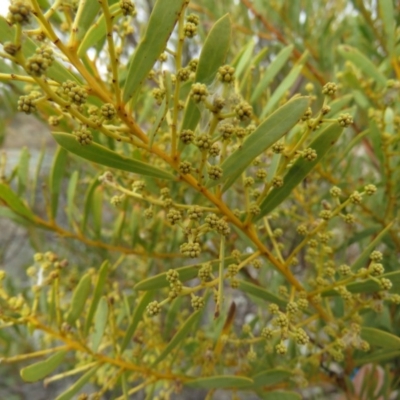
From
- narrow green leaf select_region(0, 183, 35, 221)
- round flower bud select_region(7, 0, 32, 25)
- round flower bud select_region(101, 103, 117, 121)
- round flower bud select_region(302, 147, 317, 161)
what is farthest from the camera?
narrow green leaf select_region(0, 183, 35, 221)

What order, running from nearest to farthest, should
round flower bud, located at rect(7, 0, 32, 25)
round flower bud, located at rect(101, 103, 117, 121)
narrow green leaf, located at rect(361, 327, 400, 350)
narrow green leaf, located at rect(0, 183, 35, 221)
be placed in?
round flower bud, located at rect(7, 0, 32, 25) → round flower bud, located at rect(101, 103, 117, 121) → narrow green leaf, located at rect(361, 327, 400, 350) → narrow green leaf, located at rect(0, 183, 35, 221)

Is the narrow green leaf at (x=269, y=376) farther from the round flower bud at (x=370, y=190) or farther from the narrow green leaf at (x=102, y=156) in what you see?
the narrow green leaf at (x=102, y=156)

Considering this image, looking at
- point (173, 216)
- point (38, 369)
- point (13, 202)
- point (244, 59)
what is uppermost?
point (244, 59)

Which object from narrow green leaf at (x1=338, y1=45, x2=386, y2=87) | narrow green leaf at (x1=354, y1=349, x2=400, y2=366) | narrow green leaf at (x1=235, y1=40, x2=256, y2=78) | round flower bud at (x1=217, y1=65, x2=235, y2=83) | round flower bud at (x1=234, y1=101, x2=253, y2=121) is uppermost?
narrow green leaf at (x1=338, y1=45, x2=386, y2=87)

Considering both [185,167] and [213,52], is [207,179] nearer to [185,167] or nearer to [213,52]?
[185,167]

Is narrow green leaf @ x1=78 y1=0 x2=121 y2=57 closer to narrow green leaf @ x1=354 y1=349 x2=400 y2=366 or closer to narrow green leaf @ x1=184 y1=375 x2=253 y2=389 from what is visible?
narrow green leaf @ x1=184 y1=375 x2=253 y2=389

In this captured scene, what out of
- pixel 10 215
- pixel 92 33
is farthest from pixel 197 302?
pixel 10 215

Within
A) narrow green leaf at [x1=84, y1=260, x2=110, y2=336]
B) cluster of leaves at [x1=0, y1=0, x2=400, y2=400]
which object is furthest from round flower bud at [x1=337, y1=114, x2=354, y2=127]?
narrow green leaf at [x1=84, y1=260, x2=110, y2=336]

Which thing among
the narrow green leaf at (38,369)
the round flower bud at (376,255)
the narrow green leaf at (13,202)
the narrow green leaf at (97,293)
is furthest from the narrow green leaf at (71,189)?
the round flower bud at (376,255)
